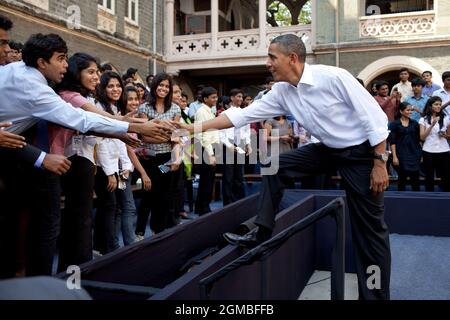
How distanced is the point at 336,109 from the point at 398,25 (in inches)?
484

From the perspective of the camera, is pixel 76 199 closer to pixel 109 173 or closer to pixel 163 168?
pixel 109 173

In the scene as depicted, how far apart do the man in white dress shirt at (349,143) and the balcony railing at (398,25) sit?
12.1 metres

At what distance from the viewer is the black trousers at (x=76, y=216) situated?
3.17 m

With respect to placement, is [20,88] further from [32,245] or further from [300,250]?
[300,250]

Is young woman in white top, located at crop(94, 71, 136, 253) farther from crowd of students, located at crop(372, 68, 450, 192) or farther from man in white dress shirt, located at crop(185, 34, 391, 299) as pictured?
crowd of students, located at crop(372, 68, 450, 192)

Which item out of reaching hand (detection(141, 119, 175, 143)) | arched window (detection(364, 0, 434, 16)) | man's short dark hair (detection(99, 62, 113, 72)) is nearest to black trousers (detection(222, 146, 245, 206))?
man's short dark hair (detection(99, 62, 113, 72))

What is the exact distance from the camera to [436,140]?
6.95 meters

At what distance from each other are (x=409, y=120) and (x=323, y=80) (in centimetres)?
474

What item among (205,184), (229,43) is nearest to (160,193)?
(205,184)

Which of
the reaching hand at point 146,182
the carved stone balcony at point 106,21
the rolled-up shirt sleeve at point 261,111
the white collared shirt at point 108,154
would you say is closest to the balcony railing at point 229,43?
Result: the carved stone balcony at point 106,21

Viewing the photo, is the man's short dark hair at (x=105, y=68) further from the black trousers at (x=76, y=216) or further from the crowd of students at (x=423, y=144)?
the crowd of students at (x=423, y=144)

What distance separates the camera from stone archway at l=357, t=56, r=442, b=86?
43.8 feet

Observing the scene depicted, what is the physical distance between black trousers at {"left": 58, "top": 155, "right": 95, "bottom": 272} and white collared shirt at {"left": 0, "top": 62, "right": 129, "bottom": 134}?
18.4 inches

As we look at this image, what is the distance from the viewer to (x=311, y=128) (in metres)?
2.99
